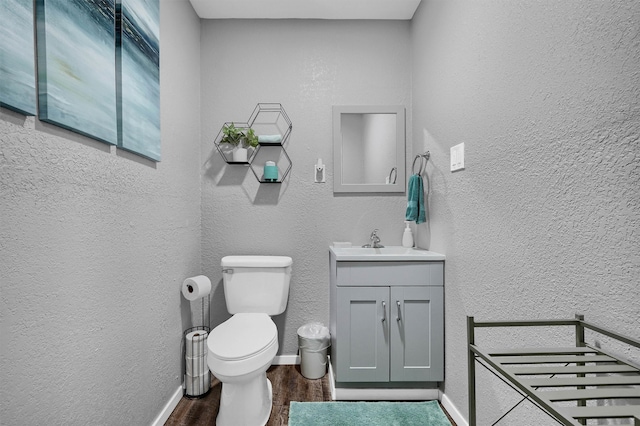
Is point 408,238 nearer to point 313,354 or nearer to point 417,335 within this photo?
point 417,335

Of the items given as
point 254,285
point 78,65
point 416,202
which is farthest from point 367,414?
point 78,65

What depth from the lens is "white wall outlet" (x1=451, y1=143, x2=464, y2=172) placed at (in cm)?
160

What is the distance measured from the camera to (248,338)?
1619 mm

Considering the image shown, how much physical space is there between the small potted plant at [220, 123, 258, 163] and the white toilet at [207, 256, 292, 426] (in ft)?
2.36

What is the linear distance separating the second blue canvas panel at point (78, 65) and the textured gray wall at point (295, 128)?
113cm

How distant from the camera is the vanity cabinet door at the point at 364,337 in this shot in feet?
6.00

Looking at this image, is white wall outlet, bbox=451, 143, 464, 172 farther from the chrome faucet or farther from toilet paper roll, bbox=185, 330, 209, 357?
toilet paper roll, bbox=185, 330, 209, 357

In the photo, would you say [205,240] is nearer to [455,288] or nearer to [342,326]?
[342,326]

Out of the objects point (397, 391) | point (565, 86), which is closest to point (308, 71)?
point (565, 86)

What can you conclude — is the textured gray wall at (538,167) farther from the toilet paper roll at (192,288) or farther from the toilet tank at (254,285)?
the toilet paper roll at (192,288)

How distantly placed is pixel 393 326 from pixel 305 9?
7.13ft

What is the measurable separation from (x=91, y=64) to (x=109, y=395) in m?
1.23

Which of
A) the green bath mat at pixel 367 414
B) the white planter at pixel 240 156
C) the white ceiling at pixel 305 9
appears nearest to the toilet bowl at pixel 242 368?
the green bath mat at pixel 367 414

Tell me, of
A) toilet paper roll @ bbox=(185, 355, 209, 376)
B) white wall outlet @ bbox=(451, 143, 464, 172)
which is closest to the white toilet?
toilet paper roll @ bbox=(185, 355, 209, 376)
